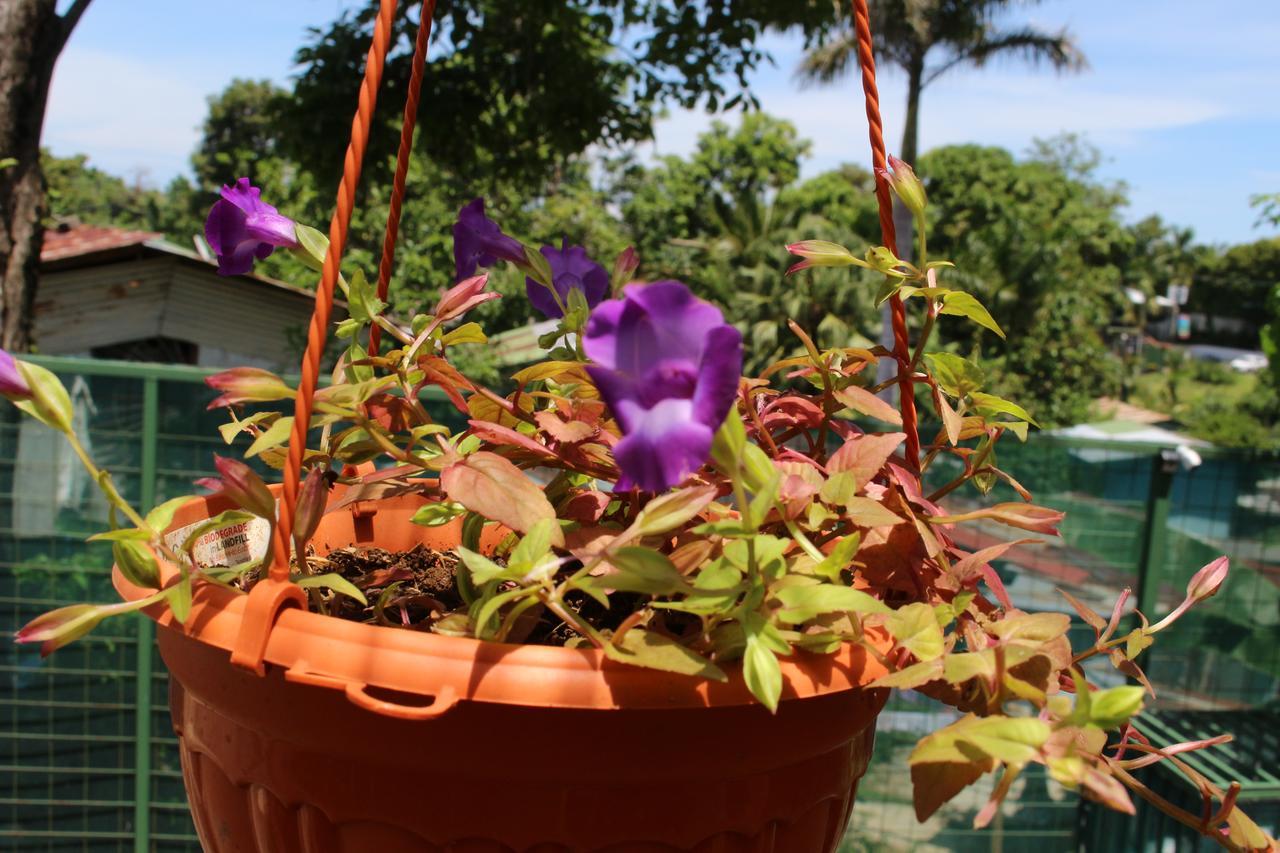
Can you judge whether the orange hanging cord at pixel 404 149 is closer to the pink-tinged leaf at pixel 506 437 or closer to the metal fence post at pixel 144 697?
the pink-tinged leaf at pixel 506 437

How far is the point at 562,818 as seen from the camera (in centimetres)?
48

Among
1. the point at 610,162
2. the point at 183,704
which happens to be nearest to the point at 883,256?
the point at 183,704

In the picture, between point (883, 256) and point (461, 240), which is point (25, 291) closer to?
point (461, 240)

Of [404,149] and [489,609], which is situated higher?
[404,149]

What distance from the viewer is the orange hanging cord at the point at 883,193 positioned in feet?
1.95

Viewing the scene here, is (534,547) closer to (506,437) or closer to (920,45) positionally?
(506,437)

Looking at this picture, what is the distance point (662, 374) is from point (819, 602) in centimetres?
13

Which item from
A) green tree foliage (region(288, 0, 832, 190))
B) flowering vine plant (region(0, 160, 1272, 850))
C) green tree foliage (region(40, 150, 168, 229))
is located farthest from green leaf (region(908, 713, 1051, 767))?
green tree foliage (region(40, 150, 168, 229))

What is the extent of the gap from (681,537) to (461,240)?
0.94 ft

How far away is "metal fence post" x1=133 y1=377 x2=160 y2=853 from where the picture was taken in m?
2.35

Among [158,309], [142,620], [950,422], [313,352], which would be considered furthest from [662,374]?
[158,309]

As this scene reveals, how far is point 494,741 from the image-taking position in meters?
0.47

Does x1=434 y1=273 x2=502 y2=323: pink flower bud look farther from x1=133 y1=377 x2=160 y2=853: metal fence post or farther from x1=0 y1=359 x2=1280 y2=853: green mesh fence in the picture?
x1=133 y1=377 x2=160 y2=853: metal fence post

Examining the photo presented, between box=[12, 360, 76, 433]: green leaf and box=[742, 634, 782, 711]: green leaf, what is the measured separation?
39 cm
